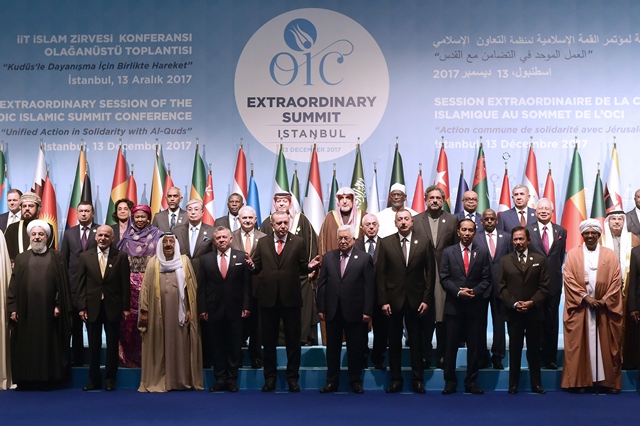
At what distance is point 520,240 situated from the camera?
267 inches

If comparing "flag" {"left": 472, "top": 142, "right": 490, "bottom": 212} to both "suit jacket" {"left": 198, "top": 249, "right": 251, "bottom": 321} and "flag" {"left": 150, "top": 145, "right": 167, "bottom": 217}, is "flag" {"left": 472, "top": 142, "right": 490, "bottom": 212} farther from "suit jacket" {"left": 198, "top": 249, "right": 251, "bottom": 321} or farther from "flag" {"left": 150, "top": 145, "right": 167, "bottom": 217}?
"flag" {"left": 150, "top": 145, "right": 167, "bottom": 217}

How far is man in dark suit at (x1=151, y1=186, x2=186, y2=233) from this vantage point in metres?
7.80

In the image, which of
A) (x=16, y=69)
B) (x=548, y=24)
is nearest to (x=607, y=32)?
(x=548, y=24)

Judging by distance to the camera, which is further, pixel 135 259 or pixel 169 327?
pixel 135 259

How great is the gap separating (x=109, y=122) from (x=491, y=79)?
13.7 ft

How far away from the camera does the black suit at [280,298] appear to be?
6.93 meters

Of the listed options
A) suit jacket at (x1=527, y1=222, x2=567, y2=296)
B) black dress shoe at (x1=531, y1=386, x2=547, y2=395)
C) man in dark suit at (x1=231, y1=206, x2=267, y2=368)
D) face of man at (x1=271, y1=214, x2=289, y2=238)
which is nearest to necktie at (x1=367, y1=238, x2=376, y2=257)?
face of man at (x1=271, y1=214, x2=289, y2=238)

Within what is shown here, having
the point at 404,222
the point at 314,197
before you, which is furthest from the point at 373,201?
the point at 404,222

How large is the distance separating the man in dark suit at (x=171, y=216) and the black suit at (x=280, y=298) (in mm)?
1121

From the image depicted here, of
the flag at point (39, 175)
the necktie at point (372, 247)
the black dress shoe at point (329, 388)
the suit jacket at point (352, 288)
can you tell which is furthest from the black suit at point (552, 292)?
the flag at point (39, 175)

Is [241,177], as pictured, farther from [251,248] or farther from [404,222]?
[404,222]

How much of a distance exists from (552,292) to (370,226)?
161 cm

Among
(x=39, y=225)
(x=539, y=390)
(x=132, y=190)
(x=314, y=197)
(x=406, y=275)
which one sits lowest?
(x=539, y=390)

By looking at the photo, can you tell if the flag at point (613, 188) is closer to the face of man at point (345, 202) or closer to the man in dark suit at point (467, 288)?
the man in dark suit at point (467, 288)
